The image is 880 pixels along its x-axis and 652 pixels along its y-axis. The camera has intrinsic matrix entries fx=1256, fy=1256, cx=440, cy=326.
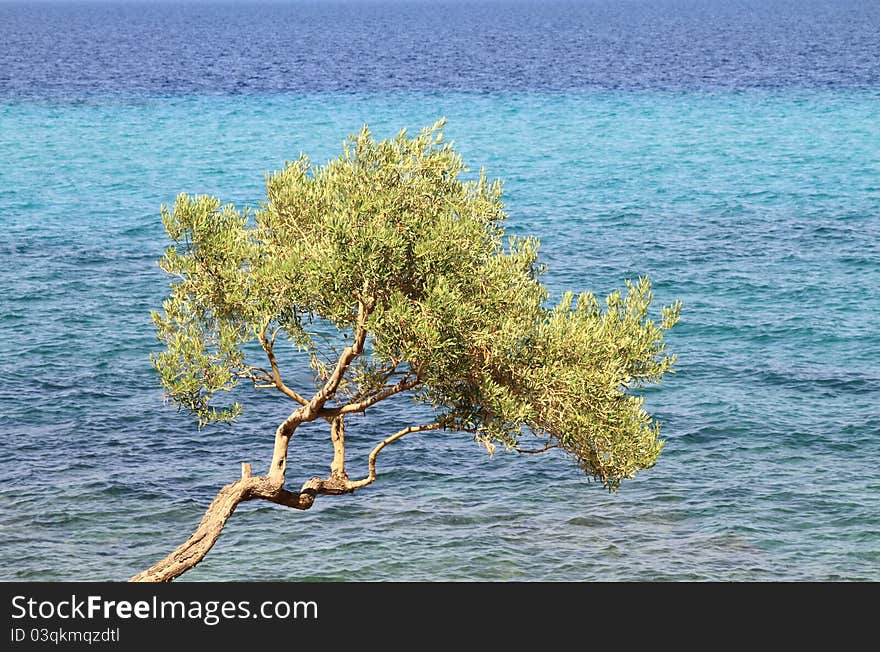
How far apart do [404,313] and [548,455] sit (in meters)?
30.5

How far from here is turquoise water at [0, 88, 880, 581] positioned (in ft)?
166

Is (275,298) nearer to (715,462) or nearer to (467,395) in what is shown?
(467,395)

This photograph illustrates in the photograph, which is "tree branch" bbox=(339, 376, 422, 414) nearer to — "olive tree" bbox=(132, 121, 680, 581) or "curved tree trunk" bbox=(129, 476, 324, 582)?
"olive tree" bbox=(132, 121, 680, 581)

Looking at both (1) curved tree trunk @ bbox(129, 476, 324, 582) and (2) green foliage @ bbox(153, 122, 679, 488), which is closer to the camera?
(2) green foliage @ bbox(153, 122, 679, 488)

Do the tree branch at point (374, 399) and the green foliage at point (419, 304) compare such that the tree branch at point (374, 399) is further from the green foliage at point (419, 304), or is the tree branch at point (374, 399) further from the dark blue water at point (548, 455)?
the dark blue water at point (548, 455)

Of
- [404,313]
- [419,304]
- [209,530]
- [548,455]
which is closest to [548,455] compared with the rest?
[548,455]

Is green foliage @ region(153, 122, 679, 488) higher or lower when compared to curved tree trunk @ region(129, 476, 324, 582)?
higher

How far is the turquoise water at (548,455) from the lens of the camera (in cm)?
5072

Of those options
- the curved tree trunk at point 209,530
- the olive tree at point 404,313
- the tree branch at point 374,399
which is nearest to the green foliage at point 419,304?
the olive tree at point 404,313

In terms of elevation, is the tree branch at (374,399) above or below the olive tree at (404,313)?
below

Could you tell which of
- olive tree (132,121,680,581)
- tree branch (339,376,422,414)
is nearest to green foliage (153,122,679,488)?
olive tree (132,121,680,581)

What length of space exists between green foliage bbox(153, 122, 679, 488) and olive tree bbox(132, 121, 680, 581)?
48 mm

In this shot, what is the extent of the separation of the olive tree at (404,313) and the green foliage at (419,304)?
48mm

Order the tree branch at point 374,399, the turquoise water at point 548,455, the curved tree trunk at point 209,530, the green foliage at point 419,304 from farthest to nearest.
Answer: the turquoise water at point 548,455 < the curved tree trunk at point 209,530 < the tree branch at point 374,399 < the green foliage at point 419,304
